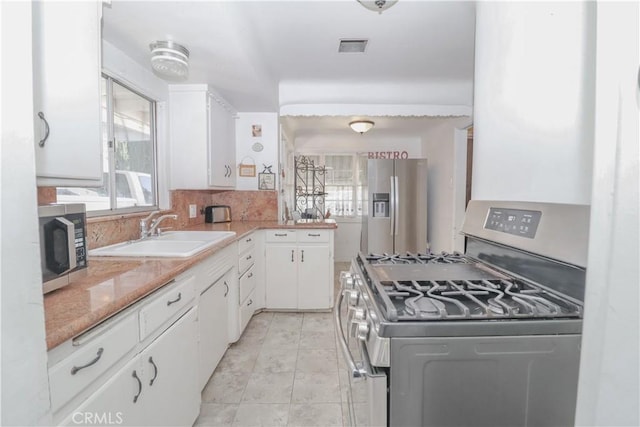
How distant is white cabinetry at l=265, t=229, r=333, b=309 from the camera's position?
9.55 ft

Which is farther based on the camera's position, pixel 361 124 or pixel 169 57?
pixel 361 124

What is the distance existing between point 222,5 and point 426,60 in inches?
68.0

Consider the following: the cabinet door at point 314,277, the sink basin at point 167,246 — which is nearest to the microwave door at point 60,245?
the sink basin at point 167,246

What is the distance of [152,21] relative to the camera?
1.61 meters

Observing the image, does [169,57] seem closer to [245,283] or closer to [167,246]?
[167,246]

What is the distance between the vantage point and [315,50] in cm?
231

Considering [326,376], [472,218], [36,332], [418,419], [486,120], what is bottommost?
[326,376]

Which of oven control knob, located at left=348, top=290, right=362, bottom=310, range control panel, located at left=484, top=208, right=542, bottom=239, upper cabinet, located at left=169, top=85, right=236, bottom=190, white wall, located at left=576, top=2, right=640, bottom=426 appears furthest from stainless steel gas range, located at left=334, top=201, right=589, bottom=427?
upper cabinet, located at left=169, top=85, right=236, bottom=190

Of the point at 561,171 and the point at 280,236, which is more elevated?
the point at 561,171

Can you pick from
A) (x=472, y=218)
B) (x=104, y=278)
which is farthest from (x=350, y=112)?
(x=104, y=278)

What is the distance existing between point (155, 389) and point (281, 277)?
181cm

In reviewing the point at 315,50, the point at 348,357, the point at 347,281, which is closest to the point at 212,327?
the point at 347,281

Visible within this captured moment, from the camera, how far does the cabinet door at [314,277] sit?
292 cm

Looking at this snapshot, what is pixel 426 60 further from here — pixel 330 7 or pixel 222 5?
pixel 222 5
